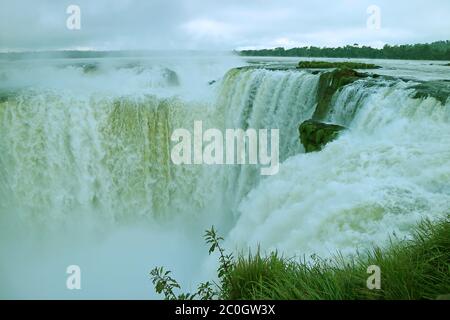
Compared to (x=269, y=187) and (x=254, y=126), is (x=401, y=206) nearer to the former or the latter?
(x=269, y=187)

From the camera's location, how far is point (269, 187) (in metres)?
8.09

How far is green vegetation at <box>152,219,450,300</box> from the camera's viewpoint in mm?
2967

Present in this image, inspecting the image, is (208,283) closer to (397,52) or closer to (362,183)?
(362,183)

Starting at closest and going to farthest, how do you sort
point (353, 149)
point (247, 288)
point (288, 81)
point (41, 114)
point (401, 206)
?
point (247, 288) → point (401, 206) → point (353, 149) → point (288, 81) → point (41, 114)

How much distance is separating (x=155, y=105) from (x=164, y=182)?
8.20 ft

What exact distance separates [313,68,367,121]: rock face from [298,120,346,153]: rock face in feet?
3.00

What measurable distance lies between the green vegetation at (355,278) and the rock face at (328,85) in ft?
22.9

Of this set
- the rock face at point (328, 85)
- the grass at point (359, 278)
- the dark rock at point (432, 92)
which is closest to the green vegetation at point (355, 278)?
the grass at point (359, 278)

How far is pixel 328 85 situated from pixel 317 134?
207 centimetres

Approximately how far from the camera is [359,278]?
3.11m

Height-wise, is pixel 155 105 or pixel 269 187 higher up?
pixel 155 105

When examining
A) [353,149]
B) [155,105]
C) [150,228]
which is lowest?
[150,228]

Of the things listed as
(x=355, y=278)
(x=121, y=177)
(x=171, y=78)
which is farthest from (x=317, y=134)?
(x=171, y=78)
